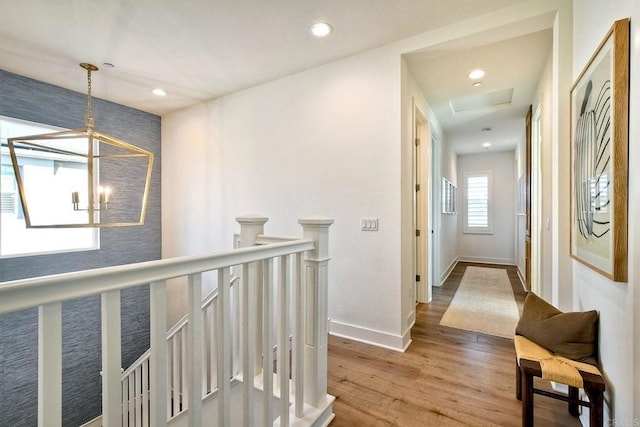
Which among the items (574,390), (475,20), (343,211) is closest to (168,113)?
(343,211)

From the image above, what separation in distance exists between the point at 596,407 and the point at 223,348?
1.66m

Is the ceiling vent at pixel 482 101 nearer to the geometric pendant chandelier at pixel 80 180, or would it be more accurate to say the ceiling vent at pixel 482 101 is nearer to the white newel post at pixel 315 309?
the white newel post at pixel 315 309

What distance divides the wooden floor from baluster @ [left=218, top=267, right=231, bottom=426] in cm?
85

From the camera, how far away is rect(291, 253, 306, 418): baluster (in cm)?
152

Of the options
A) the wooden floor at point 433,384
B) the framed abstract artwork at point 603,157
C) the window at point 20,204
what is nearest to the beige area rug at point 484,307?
the wooden floor at point 433,384

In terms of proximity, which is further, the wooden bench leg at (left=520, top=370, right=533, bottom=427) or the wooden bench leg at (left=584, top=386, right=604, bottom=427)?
the wooden bench leg at (left=520, top=370, right=533, bottom=427)

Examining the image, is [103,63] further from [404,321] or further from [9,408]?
[404,321]

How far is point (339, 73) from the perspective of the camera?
9.05 feet

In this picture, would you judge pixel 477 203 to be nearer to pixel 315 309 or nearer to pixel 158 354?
pixel 315 309

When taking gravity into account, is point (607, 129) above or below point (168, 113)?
below

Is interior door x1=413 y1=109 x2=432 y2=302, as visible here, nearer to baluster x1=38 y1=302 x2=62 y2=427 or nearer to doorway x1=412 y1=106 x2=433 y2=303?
doorway x1=412 y1=106 x2=433 y2=303

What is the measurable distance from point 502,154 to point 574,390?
6.00 m

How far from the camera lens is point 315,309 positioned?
1594 millimetres

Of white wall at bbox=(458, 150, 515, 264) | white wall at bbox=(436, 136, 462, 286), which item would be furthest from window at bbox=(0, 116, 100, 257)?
white wall at bbox=(458, 150, 515, 264)
